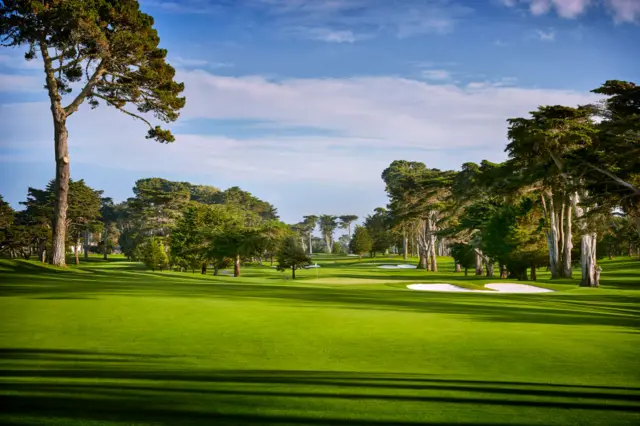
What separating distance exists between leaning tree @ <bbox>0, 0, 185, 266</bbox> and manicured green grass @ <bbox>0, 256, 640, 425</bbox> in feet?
63.9

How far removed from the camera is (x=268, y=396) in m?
5.61

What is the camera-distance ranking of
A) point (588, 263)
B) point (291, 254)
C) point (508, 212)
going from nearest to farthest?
point (588, 263)
point (508, 212)
point (291, 254)

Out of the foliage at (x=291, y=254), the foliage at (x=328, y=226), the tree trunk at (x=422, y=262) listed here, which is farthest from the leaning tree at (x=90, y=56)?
the foliage at (x=328, y=226)

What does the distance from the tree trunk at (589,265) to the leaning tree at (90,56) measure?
1137 inches

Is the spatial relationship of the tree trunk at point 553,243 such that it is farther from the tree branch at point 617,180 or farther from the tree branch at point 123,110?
the tree branch at point 123,110

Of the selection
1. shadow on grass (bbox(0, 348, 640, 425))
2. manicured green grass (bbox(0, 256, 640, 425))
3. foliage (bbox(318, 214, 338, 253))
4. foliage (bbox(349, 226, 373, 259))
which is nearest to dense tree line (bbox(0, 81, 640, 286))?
manicured green grass (bbox(0, 256, 640, 425))

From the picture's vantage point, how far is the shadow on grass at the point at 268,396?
489 centimetres

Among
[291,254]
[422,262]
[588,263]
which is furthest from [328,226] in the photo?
[588,263]

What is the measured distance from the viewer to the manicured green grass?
5.08 metres

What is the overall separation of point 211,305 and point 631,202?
24.7 m

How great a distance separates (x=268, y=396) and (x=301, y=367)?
5.88 feet

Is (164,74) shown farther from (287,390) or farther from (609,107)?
(287,390)

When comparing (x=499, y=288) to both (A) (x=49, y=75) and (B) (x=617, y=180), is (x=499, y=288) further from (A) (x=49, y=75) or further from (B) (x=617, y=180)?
(A) (x=49, y=75)

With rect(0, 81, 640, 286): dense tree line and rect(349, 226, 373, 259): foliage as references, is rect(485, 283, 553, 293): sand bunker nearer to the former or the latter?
rect(0, 81, 640, 286): dense tree line
